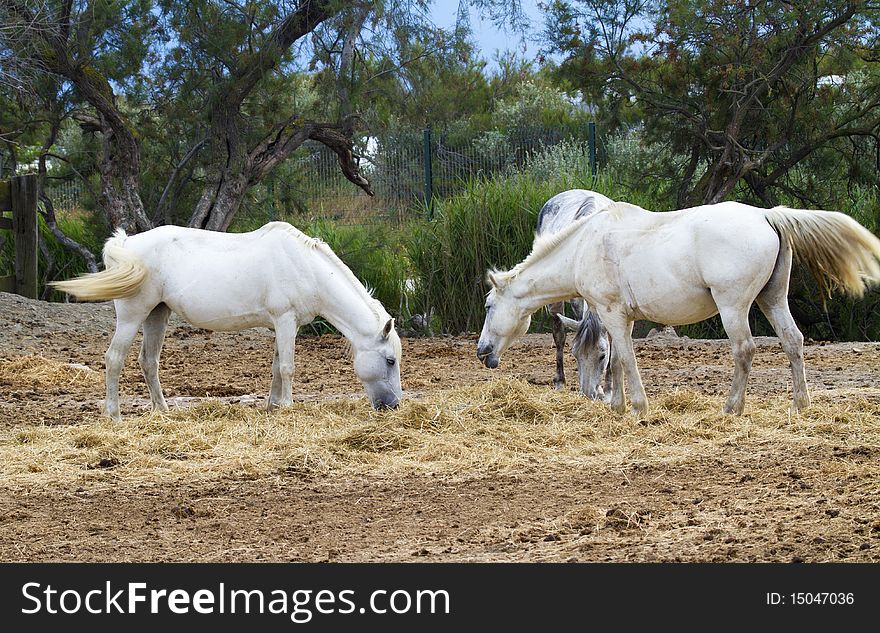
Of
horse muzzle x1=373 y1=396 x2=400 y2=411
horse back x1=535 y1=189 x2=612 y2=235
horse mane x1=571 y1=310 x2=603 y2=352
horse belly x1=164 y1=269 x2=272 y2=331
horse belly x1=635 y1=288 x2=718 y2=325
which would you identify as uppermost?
horse back x1=535 y1=189 x2=612 y2=235

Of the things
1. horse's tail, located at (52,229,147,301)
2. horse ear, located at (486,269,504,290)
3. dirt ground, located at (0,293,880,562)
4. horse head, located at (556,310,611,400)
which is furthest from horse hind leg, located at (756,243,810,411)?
horse's tail, located at (52,229,147,301)

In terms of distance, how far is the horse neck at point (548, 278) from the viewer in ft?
23.6

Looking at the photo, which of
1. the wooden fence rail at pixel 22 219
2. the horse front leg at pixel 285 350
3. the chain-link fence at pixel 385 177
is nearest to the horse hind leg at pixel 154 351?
the horse front leg at pixel 285 350

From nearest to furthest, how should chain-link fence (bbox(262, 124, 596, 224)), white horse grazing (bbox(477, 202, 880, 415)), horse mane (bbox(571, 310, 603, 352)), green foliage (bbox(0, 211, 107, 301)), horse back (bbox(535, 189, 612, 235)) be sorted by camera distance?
white horse grazing (bbox(477, 202, 880, 415)) → horse mane (bbox(571, 310, 603, 352)) → horse back (bbox(535, 189, 612, 235)) → green foliage (bbox(0, 211, 107, 301)) → chain-link fence (bbox(262, 124, 596, 224))

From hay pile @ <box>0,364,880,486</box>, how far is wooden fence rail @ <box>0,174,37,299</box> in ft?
20.3

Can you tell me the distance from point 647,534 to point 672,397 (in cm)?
302

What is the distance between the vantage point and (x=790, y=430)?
6207mm

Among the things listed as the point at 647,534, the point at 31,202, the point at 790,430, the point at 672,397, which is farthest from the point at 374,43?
the point at 647,534

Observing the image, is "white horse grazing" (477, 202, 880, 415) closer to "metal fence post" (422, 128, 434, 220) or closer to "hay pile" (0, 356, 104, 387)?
"hay pile" (0, 356, 104, 387)

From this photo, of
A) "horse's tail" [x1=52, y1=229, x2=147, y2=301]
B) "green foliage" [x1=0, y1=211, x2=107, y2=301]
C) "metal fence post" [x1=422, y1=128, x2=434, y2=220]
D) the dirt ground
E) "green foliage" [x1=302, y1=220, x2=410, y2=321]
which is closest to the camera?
the dirt ground

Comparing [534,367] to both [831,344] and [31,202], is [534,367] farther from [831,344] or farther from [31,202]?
[31,202]

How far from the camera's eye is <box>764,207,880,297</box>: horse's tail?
253 inches

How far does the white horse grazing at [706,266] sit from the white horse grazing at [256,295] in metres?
1.39

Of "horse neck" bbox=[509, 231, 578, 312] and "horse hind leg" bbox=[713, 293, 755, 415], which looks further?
"horse neck" bbox=[509, 231, 578, 312]
